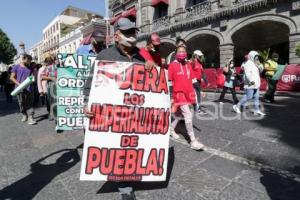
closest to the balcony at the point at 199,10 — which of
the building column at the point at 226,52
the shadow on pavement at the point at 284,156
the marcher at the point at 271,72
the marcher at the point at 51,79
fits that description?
the building column at the point at 226,52

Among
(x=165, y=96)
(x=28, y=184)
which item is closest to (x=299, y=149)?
(x=165, y=96)

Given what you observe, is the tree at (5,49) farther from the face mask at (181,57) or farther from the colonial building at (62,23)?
the face mask at (181,57)

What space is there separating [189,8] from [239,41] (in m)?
4.60

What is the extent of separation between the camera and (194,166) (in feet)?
12.5

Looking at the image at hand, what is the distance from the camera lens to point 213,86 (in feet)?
51.8

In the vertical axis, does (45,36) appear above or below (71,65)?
above

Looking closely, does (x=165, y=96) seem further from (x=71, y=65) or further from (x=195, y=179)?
(x=71, y=65)

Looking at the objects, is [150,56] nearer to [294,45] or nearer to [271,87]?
[271,87]

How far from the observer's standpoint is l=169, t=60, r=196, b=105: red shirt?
459cm

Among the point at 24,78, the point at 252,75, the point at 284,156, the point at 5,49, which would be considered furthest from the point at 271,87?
the point at 5,49

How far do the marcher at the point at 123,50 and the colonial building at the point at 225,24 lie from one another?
14.5 m

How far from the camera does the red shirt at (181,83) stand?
15.1 ft

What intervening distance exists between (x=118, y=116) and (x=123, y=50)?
642 mm

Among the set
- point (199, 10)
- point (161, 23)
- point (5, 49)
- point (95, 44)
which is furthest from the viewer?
Answer: point (5, 49)
